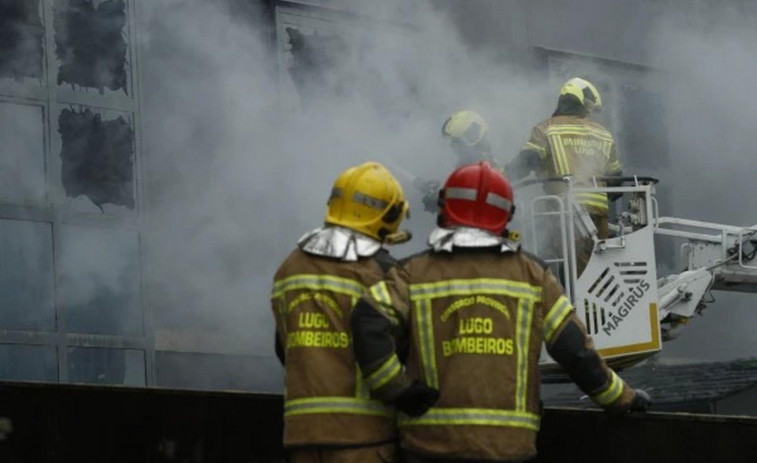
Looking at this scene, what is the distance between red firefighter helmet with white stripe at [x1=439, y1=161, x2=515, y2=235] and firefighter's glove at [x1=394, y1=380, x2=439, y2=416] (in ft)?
1.74

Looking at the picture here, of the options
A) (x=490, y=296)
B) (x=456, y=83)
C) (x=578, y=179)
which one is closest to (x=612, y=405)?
(x=490, y=296)

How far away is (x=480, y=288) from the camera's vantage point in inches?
184

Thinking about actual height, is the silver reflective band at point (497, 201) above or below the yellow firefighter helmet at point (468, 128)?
below

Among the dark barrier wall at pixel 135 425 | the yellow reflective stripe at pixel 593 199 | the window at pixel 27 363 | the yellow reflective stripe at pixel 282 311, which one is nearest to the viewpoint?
the yellow reflective stripe at pixel 282 311

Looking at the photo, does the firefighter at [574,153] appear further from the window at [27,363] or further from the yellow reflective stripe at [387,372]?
the yellow reflective stripe at [387,372]

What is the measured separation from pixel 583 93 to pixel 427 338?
370 centimetres

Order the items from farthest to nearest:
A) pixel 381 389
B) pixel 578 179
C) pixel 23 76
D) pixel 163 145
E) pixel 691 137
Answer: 1. pixel 691 137
2. pixel 163 145
3. pixel 23 76
4. pixel 578 179
5. pixel 381 389

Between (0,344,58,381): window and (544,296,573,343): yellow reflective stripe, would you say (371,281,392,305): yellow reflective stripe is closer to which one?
(544,296,573,343): yellow reflective stripe

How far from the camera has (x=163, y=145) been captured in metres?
9.25

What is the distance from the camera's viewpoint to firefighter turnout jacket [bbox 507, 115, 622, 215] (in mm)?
7895

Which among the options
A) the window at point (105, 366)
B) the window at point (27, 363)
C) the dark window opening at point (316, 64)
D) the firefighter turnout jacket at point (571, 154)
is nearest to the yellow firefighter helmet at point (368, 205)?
the firefighter turnout jacket at point (571, 154)

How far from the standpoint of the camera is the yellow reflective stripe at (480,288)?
15.3ft

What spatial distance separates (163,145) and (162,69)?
442 millimetres

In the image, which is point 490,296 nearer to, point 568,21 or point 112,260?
point 112,260
